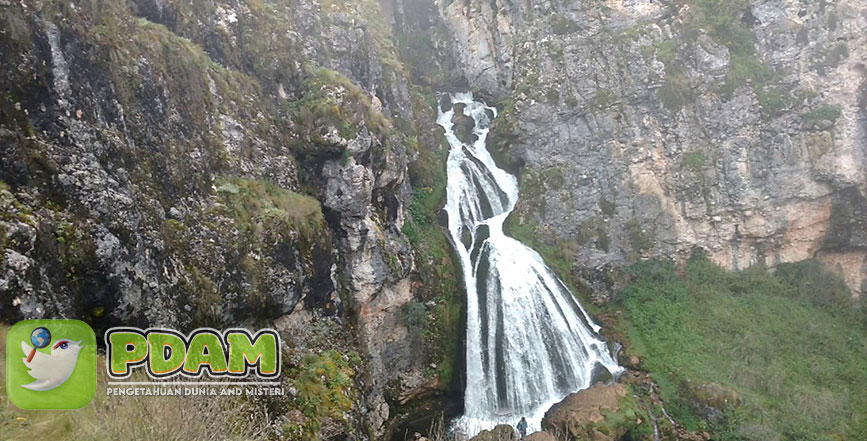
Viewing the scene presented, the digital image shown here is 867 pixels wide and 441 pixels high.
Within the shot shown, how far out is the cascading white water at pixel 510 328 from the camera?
16.9 metres

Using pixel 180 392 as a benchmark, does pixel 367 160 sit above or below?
above

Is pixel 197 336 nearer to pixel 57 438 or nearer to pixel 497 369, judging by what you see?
pixel 57 438

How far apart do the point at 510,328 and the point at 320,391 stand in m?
8.30

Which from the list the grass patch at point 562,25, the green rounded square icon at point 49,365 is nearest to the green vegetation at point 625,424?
the green rounded square icon at point 49,365

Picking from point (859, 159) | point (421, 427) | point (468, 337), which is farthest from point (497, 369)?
point (859, 159)

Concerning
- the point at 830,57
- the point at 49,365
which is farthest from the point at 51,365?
the point at 830,57

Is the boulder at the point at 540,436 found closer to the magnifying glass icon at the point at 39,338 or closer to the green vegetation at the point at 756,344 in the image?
the green vegetation at the point at 756,344

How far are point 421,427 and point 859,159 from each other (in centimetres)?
1966

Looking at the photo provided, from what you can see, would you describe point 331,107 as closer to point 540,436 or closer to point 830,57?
point 540,436

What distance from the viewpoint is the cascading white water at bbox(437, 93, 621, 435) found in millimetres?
16922

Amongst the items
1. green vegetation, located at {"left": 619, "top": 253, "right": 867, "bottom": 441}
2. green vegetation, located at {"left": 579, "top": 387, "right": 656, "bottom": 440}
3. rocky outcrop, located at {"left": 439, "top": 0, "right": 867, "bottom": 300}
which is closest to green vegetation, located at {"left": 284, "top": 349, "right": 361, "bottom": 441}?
green vegetation, located at {"left": 579, "top": 387, "right": 656, "bottom": 440}

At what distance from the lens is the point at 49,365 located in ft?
19.7

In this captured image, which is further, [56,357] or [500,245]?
[500,245]

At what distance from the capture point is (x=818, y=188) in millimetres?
20547
